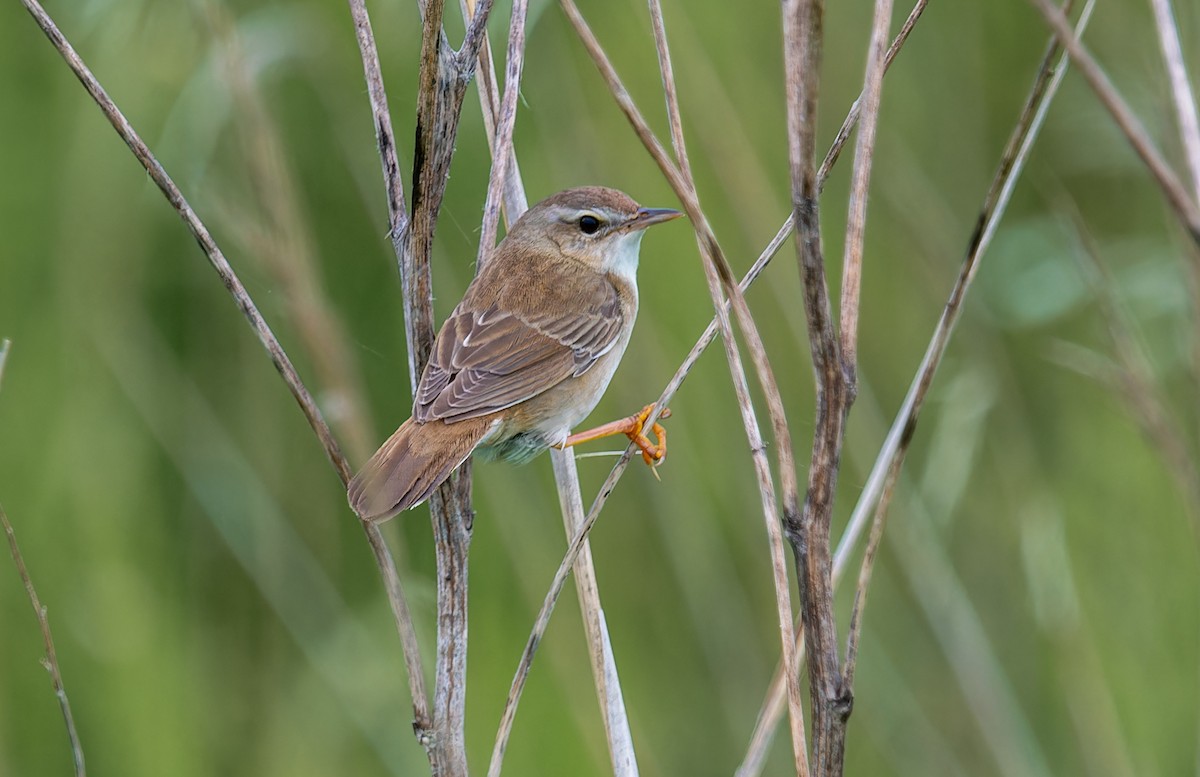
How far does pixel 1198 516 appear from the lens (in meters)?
2.30

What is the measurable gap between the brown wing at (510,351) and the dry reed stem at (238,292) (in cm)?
68

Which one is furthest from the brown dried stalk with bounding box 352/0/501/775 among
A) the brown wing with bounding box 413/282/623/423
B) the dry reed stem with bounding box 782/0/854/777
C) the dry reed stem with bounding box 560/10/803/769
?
the brown wing with bounding box 413/282/623/423

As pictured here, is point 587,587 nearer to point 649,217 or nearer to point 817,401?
point 817,401

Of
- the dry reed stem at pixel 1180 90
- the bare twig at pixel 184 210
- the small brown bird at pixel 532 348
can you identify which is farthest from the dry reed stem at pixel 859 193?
the small brown bird at pixel 532 348

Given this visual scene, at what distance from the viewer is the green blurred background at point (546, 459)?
312cm

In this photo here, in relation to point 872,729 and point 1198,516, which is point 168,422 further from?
point 1198,516

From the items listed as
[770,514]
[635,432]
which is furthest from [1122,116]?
[635,432]

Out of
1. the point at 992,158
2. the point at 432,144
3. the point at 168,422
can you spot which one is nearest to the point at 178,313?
the point at 168,422

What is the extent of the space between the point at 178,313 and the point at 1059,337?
3.04 meters

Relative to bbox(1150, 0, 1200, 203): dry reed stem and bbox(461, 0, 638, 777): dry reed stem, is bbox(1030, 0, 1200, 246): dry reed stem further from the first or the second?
bbox(461, 0, 638, 777): dry reed stem

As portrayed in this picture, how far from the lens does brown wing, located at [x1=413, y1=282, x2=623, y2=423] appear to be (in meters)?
2.73

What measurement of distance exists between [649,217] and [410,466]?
1254mm

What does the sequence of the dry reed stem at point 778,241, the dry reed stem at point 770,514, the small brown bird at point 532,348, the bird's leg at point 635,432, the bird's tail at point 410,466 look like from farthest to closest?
the bird's leg at point 635,432
the small brown bird at point 532,348
the bird's tail at point 410,466
the dry reed stem at point 778,241
the dry reed stem at point 770,514

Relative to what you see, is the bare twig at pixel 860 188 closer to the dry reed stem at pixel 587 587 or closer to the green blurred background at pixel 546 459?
the dry reed stem at pixel 587 587
